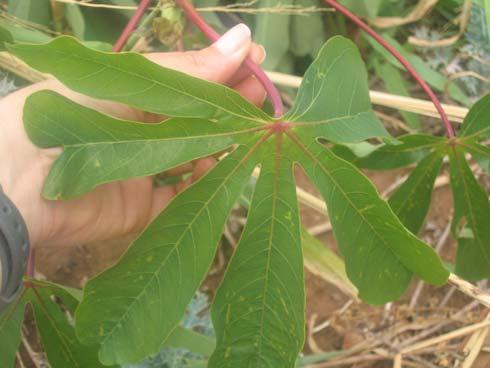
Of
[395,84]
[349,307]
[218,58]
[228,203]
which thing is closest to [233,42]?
[218,58]

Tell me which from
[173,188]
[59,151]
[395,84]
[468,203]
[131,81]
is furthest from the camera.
Answer: [395,84]

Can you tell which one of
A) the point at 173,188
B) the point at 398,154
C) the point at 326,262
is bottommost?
the point at 326,262

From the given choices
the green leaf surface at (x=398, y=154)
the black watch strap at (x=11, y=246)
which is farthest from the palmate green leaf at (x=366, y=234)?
the black watch strap at (x=11, y=246)

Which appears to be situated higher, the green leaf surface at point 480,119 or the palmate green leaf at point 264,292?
the green leaf surface at point 480,119

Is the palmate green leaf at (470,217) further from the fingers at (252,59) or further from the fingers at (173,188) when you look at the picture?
the fingers at (173,188)

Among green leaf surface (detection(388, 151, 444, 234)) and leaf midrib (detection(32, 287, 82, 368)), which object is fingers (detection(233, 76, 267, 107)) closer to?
green leaf surface (detection(388, 151, 444, 234))

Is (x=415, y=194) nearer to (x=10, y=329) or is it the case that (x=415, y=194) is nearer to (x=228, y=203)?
(x=228, y=203)

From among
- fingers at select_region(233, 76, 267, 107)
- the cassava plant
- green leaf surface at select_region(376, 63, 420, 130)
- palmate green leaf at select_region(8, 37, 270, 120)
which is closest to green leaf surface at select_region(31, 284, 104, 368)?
the cassava plant

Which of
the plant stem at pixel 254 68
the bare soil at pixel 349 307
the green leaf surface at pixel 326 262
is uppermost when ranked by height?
the plant stem at pixel 254 68
